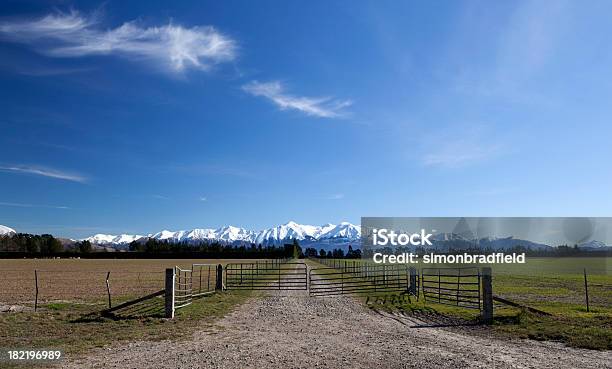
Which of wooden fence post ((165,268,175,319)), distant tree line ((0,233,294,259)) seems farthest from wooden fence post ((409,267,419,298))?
distant tree line ((0,233,294,259))

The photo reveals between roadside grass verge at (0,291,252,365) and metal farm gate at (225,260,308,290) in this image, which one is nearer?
roadside grass verge at (0,291,252,365)

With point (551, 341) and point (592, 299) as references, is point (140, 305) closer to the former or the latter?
point (551, 341)

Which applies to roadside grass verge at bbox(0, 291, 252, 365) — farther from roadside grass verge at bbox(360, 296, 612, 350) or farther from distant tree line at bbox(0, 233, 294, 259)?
distant tree line at bbox(0, 233, 294, 259)

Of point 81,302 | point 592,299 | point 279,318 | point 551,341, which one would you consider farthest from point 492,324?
point 81,302

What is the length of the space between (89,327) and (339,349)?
7.67 metres

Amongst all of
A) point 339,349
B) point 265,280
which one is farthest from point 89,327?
point 265,280

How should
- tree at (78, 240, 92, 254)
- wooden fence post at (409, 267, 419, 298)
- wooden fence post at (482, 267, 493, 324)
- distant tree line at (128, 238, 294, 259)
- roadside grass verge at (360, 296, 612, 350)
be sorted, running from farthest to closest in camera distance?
tree at (78, 240, 92, 254) < distant tree line at (128, 238, 294, 259) < wooden fence post at (409, 267, 419, 298) < wooden fence post at (482, 267, 493, 324) < roadside grass verge at (360, 296, 612, 350)

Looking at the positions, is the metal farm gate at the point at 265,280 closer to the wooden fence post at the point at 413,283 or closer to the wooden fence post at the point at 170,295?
the wooden fence post at the point at 413,283

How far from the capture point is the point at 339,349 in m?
11.1

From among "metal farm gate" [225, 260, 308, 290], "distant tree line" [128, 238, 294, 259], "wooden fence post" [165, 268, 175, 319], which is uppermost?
"wooden fence post" [165, 268, 175, 319]

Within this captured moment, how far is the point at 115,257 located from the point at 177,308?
135 m

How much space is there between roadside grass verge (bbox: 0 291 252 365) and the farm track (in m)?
0.75

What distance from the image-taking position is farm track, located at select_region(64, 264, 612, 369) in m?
9.69

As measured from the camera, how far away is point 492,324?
14.9 metres
